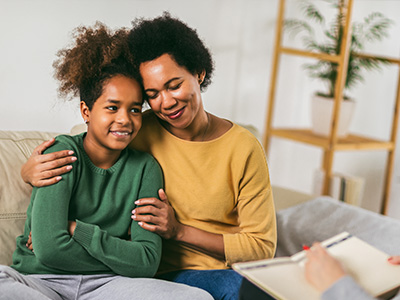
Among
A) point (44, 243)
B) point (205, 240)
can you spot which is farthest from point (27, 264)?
point (205, 240)

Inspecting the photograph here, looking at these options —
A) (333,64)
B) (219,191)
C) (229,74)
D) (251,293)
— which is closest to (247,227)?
(219,191)

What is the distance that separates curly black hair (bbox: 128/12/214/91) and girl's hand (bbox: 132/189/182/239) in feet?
1.15

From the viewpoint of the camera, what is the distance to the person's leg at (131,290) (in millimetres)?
1218

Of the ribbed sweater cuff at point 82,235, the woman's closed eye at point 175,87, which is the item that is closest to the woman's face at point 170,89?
the woman's closed eye at point 175,87

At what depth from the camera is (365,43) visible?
10.5 ft

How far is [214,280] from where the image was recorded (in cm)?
138

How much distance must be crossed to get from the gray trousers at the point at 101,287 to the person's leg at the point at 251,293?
96 millimetres

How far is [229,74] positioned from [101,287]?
1674 mm

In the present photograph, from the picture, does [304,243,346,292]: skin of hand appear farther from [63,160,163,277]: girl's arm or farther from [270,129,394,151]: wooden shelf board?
[270,129,394,151]: wooden shelf board

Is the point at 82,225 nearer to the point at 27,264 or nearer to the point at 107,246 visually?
the point at 107,246

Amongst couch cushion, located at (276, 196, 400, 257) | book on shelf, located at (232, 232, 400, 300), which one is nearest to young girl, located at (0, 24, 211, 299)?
book on shelf, located at (232, 232, 400, 300)

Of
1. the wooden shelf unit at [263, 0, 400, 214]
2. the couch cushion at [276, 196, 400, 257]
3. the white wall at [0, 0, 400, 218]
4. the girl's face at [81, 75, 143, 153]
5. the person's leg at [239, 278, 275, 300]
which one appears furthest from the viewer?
the wooden shelf unit at [263, 0, 400, 214]

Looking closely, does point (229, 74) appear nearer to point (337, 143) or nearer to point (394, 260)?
point (337, 143)

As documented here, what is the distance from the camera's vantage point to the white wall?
189 centimetres
